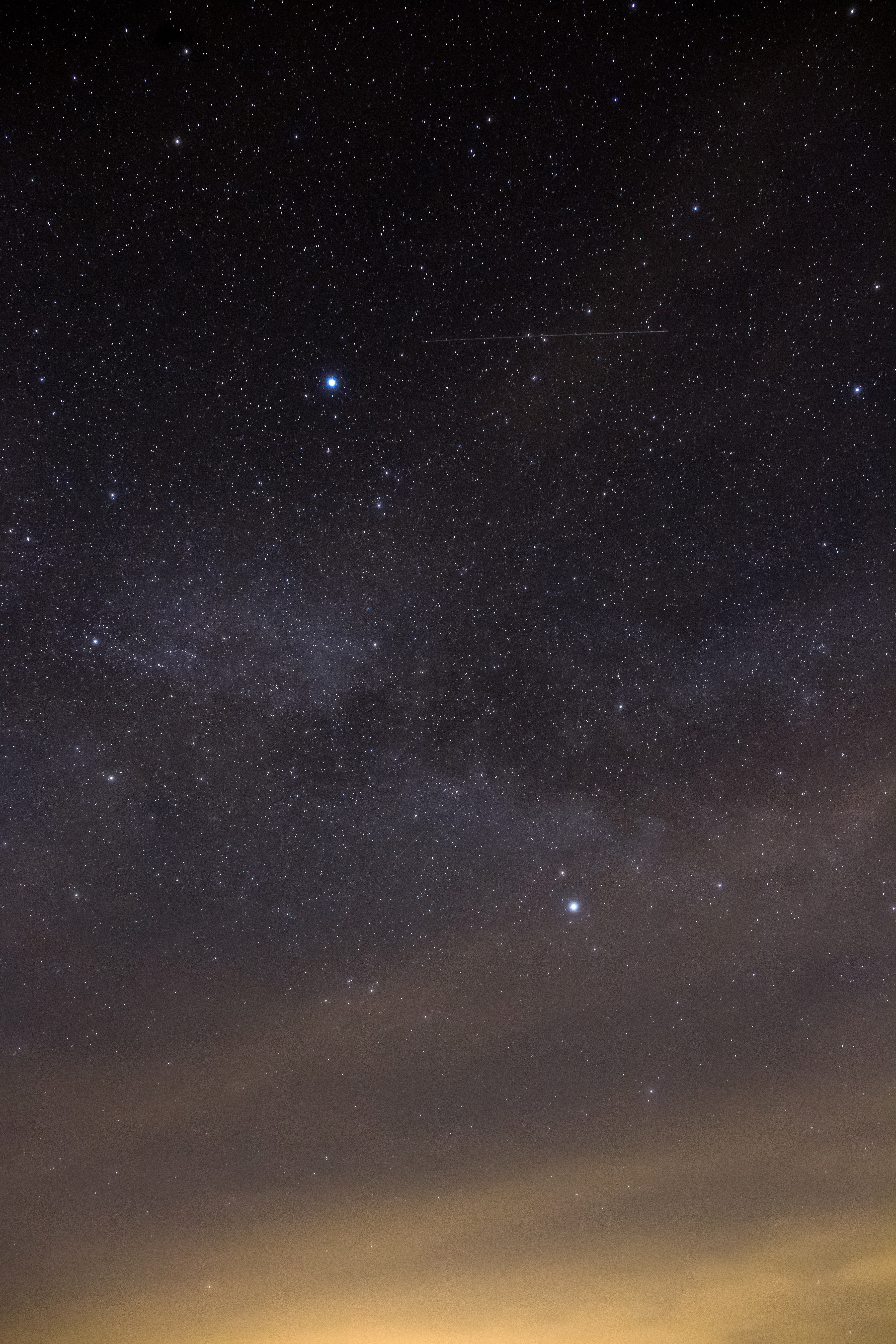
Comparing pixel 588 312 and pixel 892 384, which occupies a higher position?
pixel 588 312

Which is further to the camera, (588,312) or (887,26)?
(588,312)

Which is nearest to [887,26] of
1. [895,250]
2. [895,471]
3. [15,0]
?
[895,250]

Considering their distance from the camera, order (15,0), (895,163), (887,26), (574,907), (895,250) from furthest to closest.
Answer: (574,907)
(15,0)
(895,250)
(895,163)
(887,26)

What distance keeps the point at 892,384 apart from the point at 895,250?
2645 millimetres

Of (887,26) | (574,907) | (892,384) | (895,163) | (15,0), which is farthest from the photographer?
(574,907)

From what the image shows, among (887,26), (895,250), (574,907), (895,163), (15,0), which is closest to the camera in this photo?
(887,26)

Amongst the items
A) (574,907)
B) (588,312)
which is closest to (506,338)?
(588,312)

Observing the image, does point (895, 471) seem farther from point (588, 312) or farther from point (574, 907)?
point (574, 907)

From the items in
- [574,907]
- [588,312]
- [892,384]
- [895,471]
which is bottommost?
[895,471]

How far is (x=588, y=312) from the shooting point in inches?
368

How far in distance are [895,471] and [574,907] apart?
27.3ft

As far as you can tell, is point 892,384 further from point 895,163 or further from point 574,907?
point 574,907

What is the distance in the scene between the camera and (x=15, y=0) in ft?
24.0

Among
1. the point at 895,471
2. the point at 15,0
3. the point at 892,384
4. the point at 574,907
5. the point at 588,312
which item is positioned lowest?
the point at 895,471
